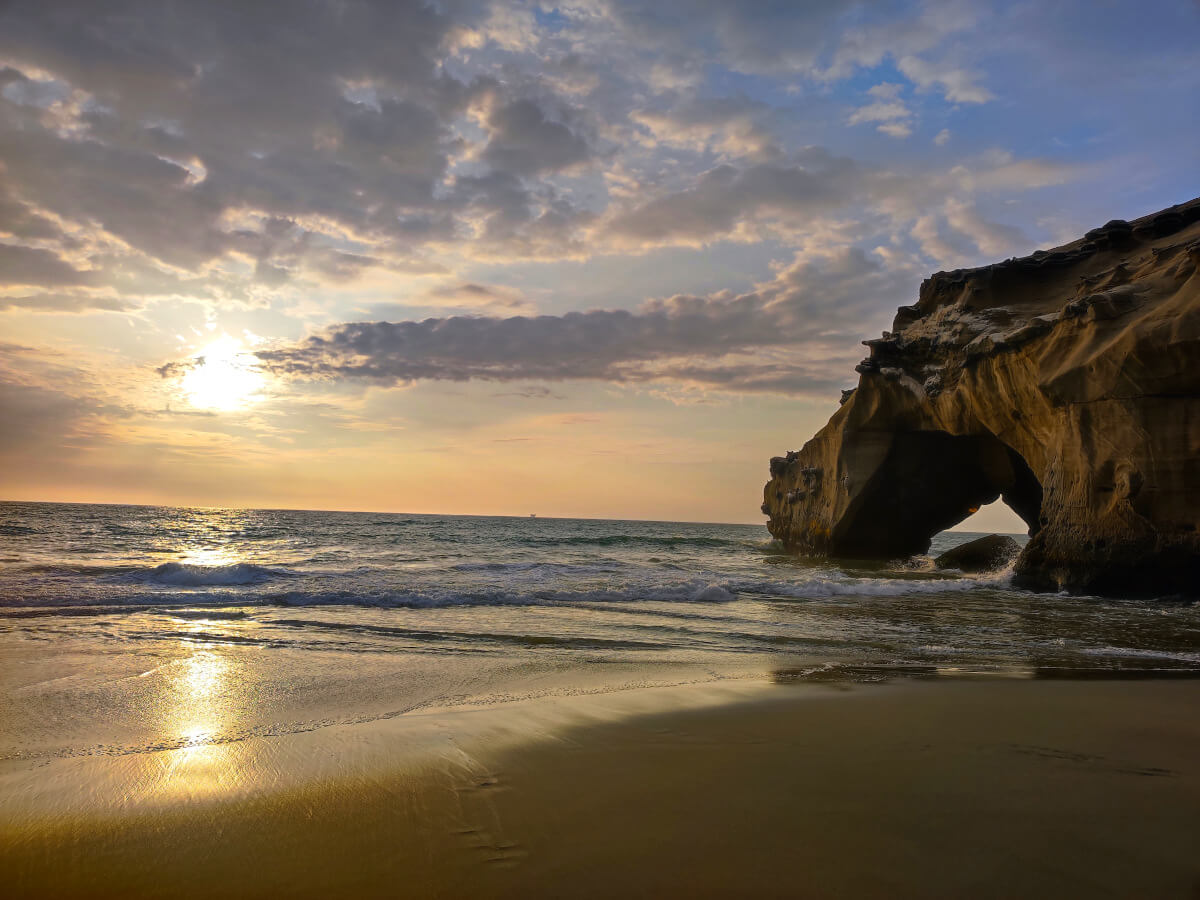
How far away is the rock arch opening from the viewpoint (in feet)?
84.9

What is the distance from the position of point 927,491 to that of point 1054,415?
10708 millimetres

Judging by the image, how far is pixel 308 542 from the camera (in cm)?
3125

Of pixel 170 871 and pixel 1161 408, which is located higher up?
pixel 1161 408

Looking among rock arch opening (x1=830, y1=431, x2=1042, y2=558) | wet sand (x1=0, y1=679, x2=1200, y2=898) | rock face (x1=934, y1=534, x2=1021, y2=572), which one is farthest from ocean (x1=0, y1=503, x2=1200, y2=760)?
rock arch opening (x1=830, y1=431, x2=1042, y2=558)

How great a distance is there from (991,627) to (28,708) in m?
11.8

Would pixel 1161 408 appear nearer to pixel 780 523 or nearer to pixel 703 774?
pixel 703 774

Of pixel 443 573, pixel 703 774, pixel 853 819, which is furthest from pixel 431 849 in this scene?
pixel 443 573

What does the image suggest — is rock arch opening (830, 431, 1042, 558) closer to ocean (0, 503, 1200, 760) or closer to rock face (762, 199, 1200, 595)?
rock face (762, 199, 1200, 595)

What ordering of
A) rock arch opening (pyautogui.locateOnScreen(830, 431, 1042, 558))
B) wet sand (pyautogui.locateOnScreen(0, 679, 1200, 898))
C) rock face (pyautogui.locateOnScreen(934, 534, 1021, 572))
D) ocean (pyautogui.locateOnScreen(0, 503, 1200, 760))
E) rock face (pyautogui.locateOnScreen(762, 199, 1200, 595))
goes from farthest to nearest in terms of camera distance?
rock arch opening (pyautogui.locateOnScreen(830, 431, 1042, 558)) < rock face (pyautogui.locateOnScreen(934, 534, 1021, 572)) < rock face (pyautogui.locateOnScreen(762, 199, 1200, 595)) < ocean (pyautogui.locateOnScreen(0, 503, 1200, 760)) < wet sand (pyautogui.locateOnScreen(0, 679, 1200, 898))

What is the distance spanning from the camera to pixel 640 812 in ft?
9.89

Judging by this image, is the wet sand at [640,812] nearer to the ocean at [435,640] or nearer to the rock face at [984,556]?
the ocean at [435,640]

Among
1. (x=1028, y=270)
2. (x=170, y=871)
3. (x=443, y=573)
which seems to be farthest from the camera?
(x=1028, y=270)

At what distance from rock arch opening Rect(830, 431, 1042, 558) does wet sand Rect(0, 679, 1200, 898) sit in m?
23.2

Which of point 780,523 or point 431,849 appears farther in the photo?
point 780,523
